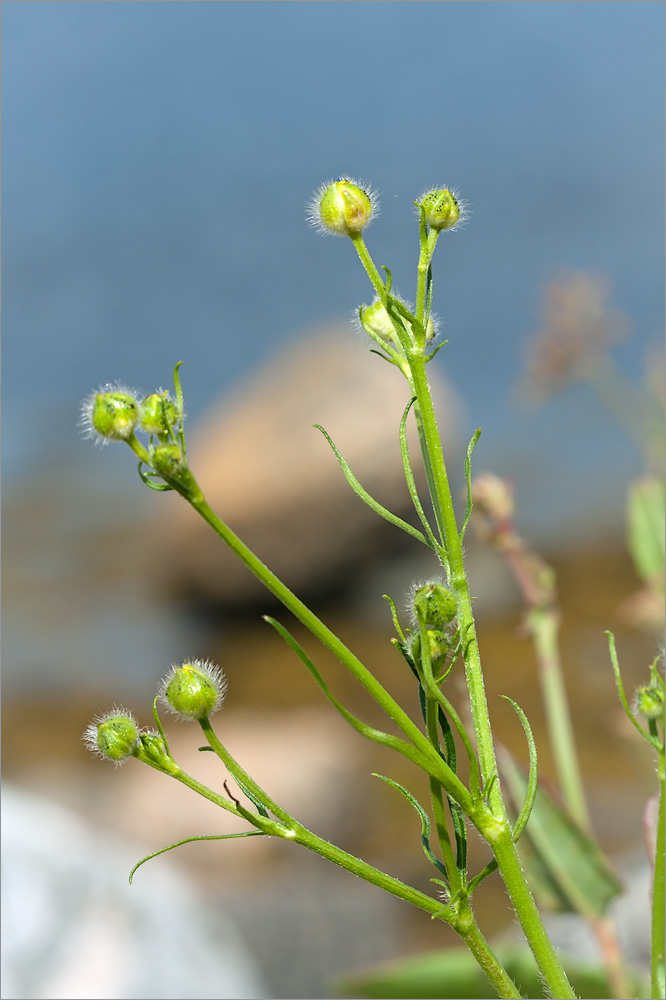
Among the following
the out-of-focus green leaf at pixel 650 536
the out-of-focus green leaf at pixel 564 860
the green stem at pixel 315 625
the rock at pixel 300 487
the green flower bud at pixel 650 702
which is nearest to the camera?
the green stem at pixel 315 625

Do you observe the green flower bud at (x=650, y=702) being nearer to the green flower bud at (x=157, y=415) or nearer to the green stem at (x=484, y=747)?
the green stem at (x=484, y=747)

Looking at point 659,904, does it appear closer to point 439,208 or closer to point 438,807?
point 438,807

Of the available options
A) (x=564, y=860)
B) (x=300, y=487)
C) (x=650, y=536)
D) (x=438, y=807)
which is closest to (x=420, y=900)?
(x=438, y=807)

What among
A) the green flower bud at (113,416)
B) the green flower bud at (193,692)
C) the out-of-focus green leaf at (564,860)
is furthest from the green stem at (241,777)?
the out-of-focus green leaf at (564,860)

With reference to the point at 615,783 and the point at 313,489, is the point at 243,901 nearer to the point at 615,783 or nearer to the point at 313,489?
the point at 615,783

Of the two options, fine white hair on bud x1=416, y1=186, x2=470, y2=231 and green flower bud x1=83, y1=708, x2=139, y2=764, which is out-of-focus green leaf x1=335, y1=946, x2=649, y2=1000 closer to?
green flower bud x1=83, y1=708, x2=139, y2=764

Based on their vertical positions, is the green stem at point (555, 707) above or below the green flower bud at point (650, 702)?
above
